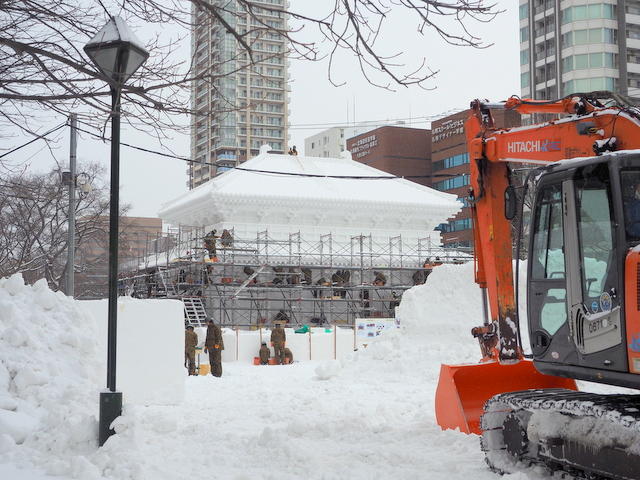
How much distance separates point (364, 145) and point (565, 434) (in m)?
93.8

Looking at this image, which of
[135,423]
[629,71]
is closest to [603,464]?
[135,423]

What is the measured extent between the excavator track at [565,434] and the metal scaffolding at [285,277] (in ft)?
79.1

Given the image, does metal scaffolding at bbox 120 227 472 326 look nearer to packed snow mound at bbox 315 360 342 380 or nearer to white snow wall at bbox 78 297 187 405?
packed snow mound at bbox 315 360 342 380

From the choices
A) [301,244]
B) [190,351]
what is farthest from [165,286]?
[190,351]

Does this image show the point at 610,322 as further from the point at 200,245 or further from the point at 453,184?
the point at 453,184

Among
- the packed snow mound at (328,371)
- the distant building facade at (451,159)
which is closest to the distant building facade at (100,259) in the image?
the packed snow mound at (328,371)

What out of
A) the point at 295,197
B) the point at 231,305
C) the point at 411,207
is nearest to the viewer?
the point at 231,305

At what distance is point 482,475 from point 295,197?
3150 centimetres

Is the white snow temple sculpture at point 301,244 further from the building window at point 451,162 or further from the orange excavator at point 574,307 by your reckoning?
the building window at point 451,162

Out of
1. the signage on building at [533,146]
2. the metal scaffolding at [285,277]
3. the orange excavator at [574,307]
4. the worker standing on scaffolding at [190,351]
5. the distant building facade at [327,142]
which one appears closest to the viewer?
the orange excavator at [574,307]

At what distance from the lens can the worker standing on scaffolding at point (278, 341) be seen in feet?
82.8

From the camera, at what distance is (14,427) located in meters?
7.32

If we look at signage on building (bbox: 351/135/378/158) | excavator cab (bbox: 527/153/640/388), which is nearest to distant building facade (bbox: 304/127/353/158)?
signage on building (bbox: 351/135/378/158)

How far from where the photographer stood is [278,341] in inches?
996
